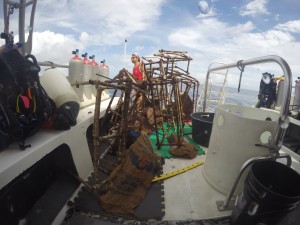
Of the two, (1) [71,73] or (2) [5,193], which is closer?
(2) [5,193]

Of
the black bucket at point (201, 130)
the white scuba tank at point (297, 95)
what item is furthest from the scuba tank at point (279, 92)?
the black bucket at point (201, 130)

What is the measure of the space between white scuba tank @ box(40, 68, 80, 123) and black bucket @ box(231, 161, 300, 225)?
1.92 metres

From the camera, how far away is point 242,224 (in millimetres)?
1790

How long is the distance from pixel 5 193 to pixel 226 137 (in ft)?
7.51

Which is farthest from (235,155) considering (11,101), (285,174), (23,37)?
(23,37)

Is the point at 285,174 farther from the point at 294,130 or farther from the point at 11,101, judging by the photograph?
the point at 294,130

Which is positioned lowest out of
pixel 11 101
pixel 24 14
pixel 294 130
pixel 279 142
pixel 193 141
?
pixel 193 141

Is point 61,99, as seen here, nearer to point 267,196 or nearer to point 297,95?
point 267,196

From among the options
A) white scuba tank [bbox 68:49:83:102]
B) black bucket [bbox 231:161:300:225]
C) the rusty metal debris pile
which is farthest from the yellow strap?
white scuba tank [bbox 68:49:83:102]

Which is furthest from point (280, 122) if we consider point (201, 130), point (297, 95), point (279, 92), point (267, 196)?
point (279, 92)

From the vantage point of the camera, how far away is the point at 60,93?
7.57ft

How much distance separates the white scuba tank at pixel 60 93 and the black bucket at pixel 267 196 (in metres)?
1.92

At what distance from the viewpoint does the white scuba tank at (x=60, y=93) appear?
2.27 m

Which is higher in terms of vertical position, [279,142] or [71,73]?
[71,73]
